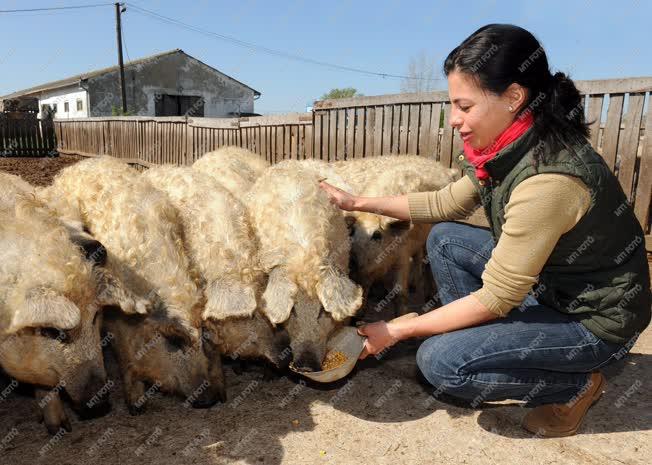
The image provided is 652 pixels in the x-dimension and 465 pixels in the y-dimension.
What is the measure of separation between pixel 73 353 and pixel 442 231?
311cm

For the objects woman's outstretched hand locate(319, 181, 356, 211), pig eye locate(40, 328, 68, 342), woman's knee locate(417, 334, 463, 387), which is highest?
woman's outstretched hand locate(319, 181, 356, 211)

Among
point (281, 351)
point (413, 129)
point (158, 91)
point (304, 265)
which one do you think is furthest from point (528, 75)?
point (158, 91)

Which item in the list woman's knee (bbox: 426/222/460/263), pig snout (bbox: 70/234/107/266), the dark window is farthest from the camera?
the dark window

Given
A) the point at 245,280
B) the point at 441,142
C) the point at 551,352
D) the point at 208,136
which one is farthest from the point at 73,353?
the point at 208,136

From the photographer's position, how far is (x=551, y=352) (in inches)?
136

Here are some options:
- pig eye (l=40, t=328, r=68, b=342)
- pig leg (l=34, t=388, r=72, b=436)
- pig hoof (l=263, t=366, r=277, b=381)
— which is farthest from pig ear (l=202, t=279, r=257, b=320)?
pig leg (l=34, t=388, r=72, b=436)

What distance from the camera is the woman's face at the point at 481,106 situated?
10.4 feet

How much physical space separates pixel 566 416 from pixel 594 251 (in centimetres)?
130

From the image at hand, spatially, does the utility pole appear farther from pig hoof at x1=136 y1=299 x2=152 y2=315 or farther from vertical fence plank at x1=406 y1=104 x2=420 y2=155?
pig hoof at x1=136 y1=299 x2=152 y2=315

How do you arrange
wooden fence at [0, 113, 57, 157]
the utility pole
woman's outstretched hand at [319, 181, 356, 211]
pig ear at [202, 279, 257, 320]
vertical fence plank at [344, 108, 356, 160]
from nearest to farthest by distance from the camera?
pig ear at [202, 279, 257, 320] < woman's outstretched hand at [319, 181, 356, 211] < vertical fence plank at [344, 108, 356, 160] < wooden fence at [0, 113, 57, 157] < the utility pole

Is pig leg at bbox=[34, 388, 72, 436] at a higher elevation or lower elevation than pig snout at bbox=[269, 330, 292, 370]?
lower

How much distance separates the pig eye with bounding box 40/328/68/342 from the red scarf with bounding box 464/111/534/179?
3124 mm

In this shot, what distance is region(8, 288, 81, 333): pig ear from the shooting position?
348 cm

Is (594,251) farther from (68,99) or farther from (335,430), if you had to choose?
(68,99)
